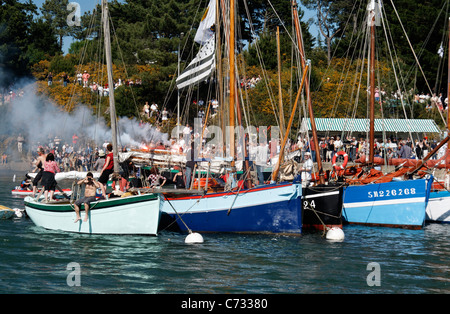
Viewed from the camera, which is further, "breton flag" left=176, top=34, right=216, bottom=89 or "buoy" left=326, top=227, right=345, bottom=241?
"breton flag" left=176, top=34, right=216, bottom=89

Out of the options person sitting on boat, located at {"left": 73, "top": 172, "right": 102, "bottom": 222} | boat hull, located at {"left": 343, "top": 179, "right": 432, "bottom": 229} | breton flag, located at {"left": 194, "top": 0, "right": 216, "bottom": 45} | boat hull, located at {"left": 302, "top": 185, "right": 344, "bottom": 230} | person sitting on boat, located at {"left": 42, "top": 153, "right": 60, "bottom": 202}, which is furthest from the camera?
breton flag, located at {"left": 194, "top": 0, "right": 216, "bottom": 45}

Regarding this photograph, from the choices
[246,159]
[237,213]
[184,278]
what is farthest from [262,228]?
[184,278]

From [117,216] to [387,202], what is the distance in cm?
1072

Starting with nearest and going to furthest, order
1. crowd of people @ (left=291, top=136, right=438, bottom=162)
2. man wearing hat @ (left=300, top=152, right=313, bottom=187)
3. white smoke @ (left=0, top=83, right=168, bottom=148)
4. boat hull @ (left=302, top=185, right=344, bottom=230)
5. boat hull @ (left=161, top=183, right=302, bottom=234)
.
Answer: boat hull @ (left=161, top=183, right=302, bottom=234) < boat hull @ (left=302, top=185, right=344, bottom=230) < man wearing hat @ (left=300, top=152, right=313, bottom=187) < crowd of people @ (left=291, top=136, right=438, bottom=162) < white smoke @ (left=0, top=83, right=168, bottom=148)

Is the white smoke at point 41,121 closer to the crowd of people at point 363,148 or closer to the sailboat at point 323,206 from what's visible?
the crowd of people at point 363,148

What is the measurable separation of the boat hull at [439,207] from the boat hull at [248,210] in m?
8.39

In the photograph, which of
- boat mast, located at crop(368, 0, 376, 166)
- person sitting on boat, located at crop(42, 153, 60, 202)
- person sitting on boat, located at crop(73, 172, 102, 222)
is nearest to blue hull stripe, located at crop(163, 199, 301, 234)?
person sitting on boat, located at crop(73, 172, 102, 222)

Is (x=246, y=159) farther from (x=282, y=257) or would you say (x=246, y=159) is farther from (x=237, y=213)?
(x=282, y=257)

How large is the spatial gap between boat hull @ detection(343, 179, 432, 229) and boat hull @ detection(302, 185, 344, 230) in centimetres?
262

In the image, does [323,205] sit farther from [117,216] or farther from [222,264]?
[117,216]

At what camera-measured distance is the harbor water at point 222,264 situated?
14.0 meters

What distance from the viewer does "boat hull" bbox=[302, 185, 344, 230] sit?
72.0ft

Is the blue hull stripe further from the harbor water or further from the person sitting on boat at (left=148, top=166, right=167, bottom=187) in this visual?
the person sitting on boat at (left=148, top=166, right=167, bottom=187)
